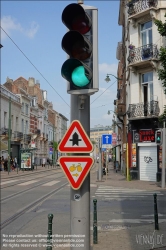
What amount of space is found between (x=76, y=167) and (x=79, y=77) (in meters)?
1.11

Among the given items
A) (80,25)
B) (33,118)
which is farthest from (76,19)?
(33,118)

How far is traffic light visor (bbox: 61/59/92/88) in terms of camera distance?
401 cm

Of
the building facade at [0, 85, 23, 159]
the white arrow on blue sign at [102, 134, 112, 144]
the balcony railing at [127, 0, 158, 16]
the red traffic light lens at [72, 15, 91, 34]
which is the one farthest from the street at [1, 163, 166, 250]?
the building facade at [0, 85, 23, 159]

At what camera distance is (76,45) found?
4094mm

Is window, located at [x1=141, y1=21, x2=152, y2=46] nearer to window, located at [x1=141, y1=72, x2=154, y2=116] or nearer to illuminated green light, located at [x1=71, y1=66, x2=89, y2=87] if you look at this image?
window, located at [x1=141, y1=72, x2=154, y2=116]

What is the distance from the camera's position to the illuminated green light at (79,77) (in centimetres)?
406

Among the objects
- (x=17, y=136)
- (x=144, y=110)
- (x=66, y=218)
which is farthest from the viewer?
(x=17, y=136)

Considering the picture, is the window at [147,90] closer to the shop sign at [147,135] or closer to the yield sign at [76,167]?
the shop sign at [147,135]

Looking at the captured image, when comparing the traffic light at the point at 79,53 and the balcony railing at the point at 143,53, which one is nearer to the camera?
the traffic light at the point at 79,53

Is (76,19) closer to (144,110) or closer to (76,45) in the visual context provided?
(76,45)

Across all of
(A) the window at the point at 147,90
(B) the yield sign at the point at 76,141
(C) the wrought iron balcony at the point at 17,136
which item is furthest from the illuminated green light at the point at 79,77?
(C) the wrought iron balcony at the point at 17,136

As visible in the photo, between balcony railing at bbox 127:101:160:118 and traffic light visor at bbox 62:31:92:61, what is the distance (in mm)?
19846

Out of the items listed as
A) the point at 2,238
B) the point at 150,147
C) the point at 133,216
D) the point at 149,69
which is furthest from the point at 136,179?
the point at 2,238

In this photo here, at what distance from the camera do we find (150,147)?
24.3m
